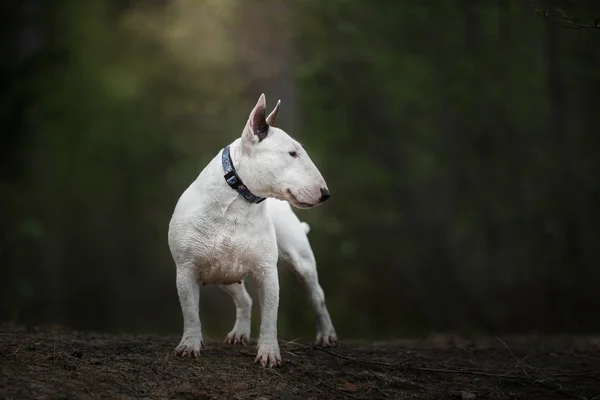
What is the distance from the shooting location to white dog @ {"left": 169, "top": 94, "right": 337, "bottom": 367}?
4.64 metres

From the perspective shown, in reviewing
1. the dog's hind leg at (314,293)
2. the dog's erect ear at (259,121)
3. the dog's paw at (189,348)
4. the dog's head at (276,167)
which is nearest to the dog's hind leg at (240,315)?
the dog's hind leg at (314,293)

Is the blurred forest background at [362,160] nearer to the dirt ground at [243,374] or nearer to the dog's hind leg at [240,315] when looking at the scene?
the dog's hind leg at [240,315]

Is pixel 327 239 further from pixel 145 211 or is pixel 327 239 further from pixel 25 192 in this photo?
pixel 25 192

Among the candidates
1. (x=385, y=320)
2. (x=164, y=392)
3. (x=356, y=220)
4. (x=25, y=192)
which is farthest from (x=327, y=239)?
(x=164, y=392)

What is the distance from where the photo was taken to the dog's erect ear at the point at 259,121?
181 inches

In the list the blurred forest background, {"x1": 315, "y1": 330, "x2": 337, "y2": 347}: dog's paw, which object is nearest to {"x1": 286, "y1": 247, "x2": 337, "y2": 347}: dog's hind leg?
{"x1": 315, "y1": 330, "x2": 337, "y2": 347}: dog's paw

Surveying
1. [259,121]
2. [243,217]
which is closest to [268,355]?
[243,217]

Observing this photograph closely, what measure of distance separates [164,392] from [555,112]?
11.9 m

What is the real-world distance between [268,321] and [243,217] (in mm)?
689

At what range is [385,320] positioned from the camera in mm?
13258

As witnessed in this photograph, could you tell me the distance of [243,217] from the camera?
4.79m

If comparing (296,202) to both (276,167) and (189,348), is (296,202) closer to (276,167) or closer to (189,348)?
(276,167)

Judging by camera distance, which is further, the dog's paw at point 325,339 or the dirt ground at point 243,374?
the dog's paw at point 325,339

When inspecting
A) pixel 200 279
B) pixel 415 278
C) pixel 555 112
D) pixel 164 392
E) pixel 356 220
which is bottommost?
pixel 164 392
